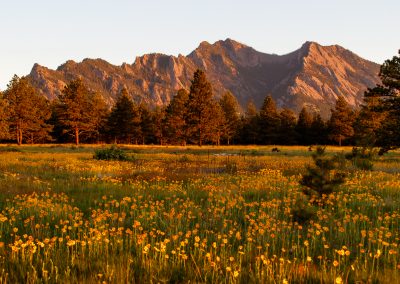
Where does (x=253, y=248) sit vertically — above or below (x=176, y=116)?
below

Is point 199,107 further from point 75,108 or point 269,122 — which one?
point 75,108

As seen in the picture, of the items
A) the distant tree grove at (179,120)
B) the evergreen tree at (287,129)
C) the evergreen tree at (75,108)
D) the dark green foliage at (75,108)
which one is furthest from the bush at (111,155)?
the evergreen tree at (287,129)

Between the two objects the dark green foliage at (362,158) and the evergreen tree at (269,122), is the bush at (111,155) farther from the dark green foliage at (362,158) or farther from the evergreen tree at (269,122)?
the evergreen tree at (269,122)

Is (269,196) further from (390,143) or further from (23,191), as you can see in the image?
(390,143)

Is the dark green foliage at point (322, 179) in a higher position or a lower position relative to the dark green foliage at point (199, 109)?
lower

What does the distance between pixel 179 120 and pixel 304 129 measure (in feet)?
95.5

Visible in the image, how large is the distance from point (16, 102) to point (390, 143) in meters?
63.2

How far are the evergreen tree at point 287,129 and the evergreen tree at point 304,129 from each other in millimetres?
1467

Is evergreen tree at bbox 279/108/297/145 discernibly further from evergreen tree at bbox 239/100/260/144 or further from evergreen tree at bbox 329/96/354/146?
evergreen tree at bbox 329/96/354/146

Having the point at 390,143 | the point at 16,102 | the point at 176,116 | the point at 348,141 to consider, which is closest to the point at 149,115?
the point at 176,116

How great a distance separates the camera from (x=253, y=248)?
4.72 metres

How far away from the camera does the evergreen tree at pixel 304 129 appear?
78.1 meters

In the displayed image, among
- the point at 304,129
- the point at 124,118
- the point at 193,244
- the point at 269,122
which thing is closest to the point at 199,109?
the point at 124,118

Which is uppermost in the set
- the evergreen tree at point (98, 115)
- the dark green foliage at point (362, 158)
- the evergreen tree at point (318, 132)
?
the evergreen tree at point (98, 115)
